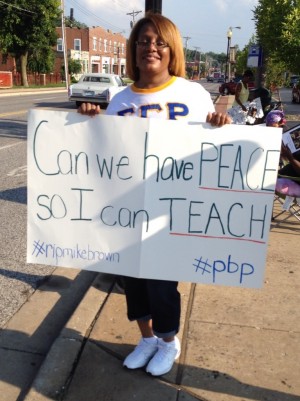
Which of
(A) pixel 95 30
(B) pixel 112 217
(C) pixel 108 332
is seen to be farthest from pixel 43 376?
(A) pixel 95 30

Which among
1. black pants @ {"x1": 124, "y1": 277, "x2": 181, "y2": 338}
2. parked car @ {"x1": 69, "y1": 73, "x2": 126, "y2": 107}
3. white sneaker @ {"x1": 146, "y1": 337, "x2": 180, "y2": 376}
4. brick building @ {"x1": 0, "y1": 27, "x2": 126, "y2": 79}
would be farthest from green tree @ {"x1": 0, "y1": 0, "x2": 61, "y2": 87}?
white sneaker @ {"x1": 146, "y1": 337, "x2": 180, "y2": 376}

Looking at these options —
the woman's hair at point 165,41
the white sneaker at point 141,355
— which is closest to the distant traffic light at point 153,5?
the woman's hair at point 165,41

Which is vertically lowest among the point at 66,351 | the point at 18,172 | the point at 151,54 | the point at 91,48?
the point at 18,172

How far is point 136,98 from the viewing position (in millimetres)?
2332

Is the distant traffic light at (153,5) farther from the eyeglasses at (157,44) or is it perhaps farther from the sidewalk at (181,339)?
the sidewalk at (181,339)

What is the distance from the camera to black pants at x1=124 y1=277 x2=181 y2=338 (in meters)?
2.44

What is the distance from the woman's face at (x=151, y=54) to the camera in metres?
2.27

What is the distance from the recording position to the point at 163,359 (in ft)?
8.54

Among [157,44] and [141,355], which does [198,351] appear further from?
A: [157,44]

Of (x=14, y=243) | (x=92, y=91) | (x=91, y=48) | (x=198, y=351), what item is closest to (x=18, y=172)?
(x=14, y=243)

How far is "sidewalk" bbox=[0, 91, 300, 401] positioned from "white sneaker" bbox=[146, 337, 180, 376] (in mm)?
42

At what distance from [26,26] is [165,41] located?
1641 inches

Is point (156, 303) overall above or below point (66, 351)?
above

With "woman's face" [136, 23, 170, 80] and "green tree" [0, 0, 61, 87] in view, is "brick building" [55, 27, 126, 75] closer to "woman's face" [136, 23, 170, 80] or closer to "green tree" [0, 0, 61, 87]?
"green tree" [0, 0, 61, 87]
